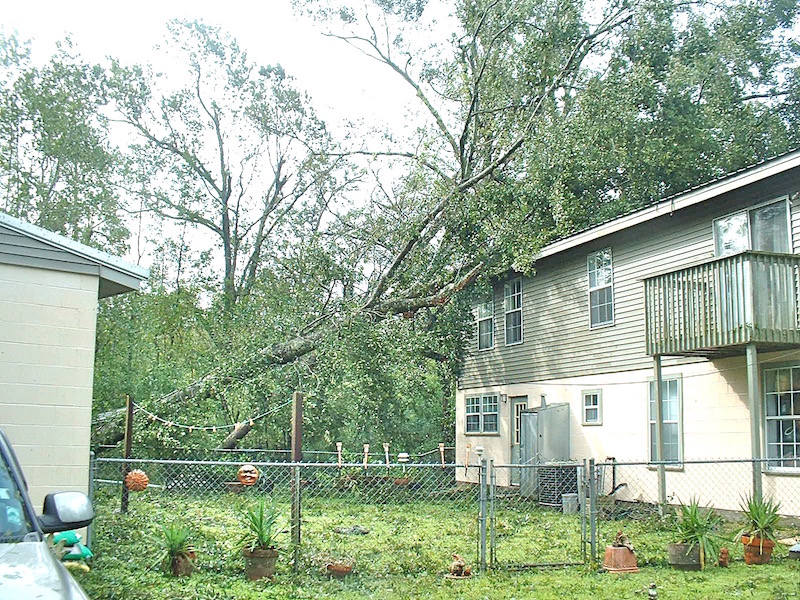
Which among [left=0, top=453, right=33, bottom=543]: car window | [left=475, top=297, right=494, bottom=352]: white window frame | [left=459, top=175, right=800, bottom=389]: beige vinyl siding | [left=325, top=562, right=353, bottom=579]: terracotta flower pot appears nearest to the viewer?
Answer: [left=0, top=453, right=33, bottom=543]: car window

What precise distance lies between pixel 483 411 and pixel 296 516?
13444 mm

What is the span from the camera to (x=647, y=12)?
78.3 feet

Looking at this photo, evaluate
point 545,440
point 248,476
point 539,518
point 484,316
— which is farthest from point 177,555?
point 484,316

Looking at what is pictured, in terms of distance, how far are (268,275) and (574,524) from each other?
58.5 feet

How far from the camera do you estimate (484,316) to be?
21.9 metres

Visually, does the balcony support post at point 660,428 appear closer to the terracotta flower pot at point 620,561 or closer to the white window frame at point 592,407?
the white window frame at point 592,407

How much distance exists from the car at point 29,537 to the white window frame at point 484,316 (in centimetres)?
1788

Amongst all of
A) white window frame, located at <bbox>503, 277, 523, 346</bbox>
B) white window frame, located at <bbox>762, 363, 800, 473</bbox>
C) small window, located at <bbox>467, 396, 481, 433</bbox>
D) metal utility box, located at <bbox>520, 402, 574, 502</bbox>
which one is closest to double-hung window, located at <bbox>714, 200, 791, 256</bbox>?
white window frame, located at <bbox>762, 363, 800, 473</bbox>

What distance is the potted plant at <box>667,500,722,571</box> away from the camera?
29.5ft

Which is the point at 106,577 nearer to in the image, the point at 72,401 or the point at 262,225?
the point at 72,401

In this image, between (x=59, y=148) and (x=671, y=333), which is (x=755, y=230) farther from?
(x=59, y=148)

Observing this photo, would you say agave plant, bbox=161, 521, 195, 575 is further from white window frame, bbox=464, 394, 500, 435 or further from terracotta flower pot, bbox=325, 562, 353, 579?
white window frame, bbox=464, 394, 500, 435

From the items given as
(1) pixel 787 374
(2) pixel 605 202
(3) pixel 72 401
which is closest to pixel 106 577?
(3) pixel 72 401

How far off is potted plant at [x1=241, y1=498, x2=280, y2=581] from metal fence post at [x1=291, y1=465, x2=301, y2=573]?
22 cm
